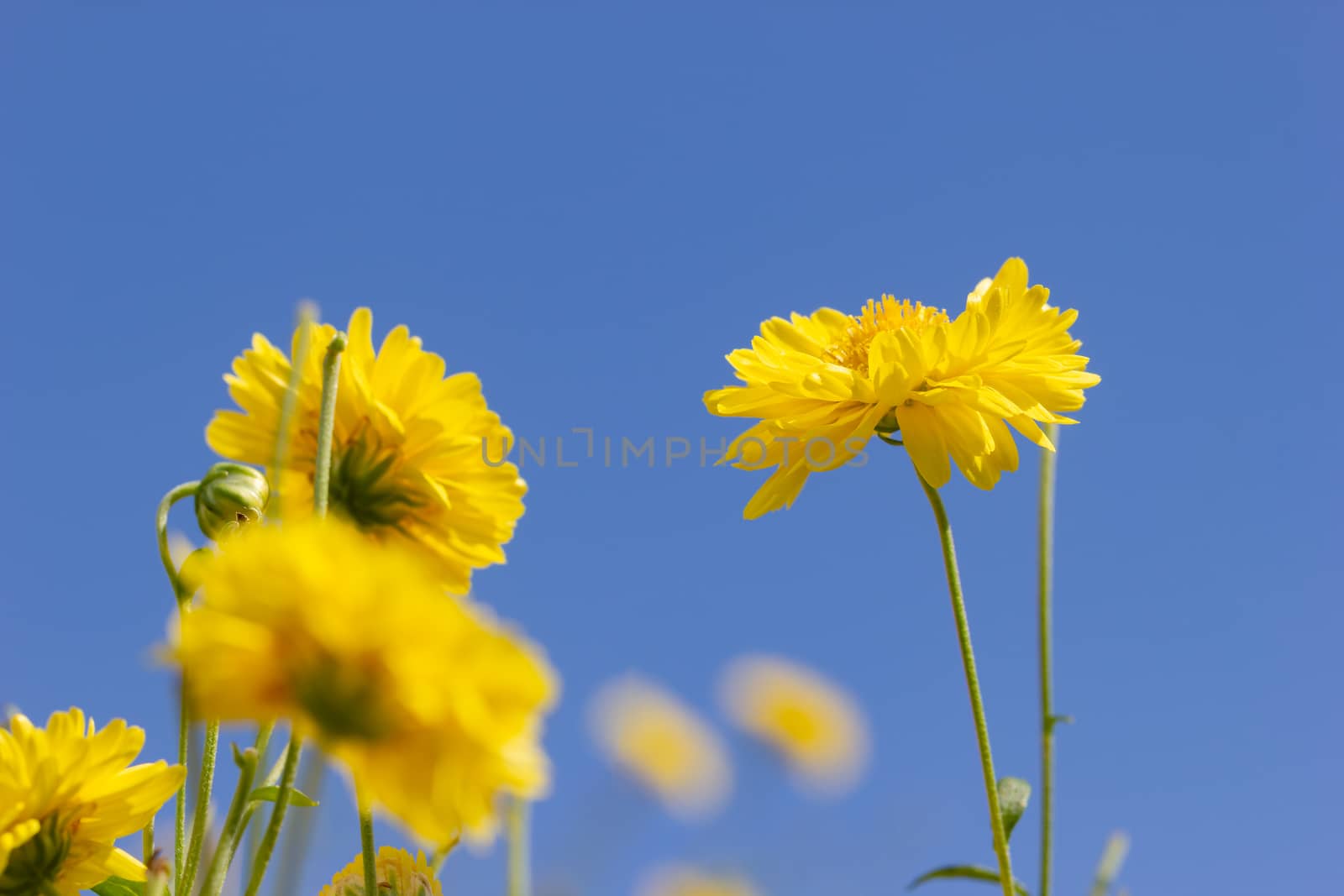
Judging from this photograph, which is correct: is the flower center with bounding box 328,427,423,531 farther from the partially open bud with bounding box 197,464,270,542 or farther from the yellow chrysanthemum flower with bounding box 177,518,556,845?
the yellow chrysanthemum flower with bounding box 177,518,556,845

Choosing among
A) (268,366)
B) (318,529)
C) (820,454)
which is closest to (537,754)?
(318,529)

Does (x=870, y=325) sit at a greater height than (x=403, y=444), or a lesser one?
greater

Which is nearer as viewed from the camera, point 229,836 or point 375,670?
point 375,670

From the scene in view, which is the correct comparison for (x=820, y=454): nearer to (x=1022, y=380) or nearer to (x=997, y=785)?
(x=1022, y=380)

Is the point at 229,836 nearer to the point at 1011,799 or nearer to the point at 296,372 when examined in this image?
the point at 296,372

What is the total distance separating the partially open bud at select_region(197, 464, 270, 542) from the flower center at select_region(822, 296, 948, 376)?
84 centimetres

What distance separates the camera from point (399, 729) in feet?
2.07

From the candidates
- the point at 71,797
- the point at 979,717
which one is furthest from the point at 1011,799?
the point at 71,797

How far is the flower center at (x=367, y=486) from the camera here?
4.01ft

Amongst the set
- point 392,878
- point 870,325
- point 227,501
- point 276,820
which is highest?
point 870,325

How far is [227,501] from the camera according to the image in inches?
40.7

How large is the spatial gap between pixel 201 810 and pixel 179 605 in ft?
0.56

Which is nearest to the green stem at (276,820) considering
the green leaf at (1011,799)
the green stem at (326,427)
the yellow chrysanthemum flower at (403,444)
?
the green stem at (326,427)

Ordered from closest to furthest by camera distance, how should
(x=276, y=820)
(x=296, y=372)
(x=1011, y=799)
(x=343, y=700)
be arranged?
(x=343, y=700) < (x=276, y=820) < (x=296, y=372) < (x=1011, y=799)
